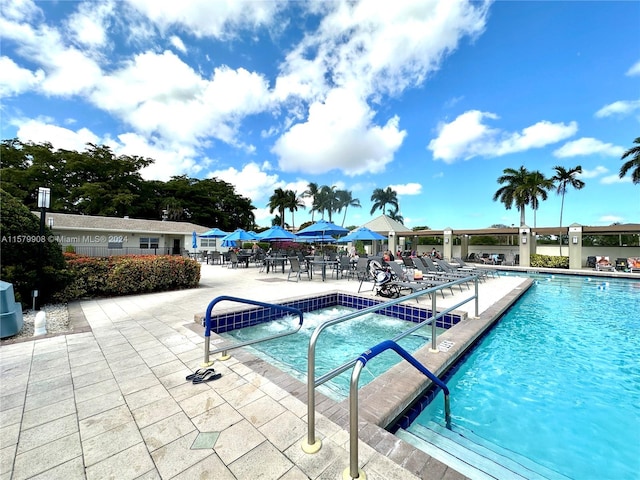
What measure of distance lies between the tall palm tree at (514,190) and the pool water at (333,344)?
1006 inches

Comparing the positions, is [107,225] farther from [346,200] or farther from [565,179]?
[565,179]

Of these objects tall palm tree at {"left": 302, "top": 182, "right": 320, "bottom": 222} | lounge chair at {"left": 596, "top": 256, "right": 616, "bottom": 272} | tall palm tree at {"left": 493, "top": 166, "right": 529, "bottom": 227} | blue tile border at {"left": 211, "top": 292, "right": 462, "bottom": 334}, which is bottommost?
blue tile border at {"left": 211, "top": 292, "right": 462, "bottom": 334}

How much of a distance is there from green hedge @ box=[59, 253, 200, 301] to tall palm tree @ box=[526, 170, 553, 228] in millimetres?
28722

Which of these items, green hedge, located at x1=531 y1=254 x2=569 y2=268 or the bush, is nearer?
the bush

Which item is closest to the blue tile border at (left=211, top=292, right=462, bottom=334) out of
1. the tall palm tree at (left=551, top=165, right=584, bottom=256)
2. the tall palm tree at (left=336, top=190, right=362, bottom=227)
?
the tall palm tree at (left=551, top=165, right=584, bottom=256)

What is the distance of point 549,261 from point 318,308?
18.2m

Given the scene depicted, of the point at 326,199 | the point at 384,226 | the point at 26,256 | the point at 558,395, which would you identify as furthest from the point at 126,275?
the point at 326,199

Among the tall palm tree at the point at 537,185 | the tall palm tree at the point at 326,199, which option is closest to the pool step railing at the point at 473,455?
the tall palm tree at the point at 537,185

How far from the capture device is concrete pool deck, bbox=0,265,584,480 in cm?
170

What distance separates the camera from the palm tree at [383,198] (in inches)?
1538

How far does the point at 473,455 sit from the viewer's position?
7.14 ft

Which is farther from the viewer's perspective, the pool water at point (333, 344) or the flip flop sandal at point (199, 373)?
the pool water at point (333, 344)

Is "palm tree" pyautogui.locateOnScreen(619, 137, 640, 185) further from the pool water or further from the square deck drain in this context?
the square deck drain

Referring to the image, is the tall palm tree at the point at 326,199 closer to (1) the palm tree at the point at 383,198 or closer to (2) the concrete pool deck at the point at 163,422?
(1) the palm tree at the point at 383,198
